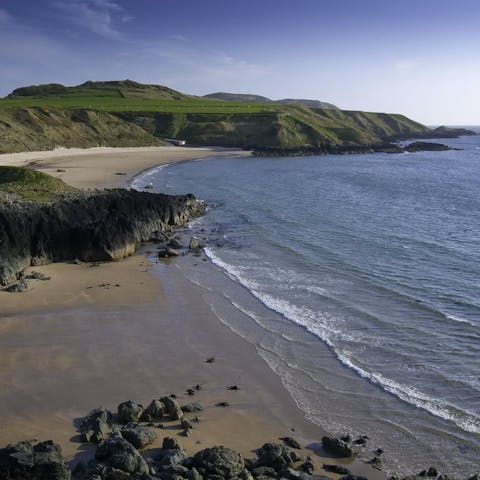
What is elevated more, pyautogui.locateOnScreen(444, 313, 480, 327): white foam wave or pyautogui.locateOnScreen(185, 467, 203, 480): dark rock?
pyautogui.locateOnScreen(444, 313, 480, 327): white foam wave

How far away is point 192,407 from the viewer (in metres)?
14.9

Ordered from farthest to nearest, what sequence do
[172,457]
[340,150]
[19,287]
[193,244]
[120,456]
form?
[340,150] → [193,244] → [19,287] → [172,457] → [120,456]

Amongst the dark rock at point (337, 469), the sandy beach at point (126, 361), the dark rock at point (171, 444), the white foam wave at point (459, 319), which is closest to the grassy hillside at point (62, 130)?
the sandy beach at point (126, 361)

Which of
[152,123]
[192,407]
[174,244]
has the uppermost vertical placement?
[152,123]

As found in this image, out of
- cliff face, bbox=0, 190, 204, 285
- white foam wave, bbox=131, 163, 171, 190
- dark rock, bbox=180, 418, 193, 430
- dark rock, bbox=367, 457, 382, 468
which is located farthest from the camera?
white foam wave, bbox=131, 163, 171, 190

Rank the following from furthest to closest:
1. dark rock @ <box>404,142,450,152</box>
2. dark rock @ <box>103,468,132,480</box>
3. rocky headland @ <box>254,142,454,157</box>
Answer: dark rock @ <box>404,142,450,152</box>, rocky headland @ <box>254,142,454,157</box>, dark rock @ <box>103,468,132,480</box>

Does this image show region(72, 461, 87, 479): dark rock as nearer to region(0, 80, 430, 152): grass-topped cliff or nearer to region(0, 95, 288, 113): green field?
region(0, 80, 430, 152): grass-topped cliff

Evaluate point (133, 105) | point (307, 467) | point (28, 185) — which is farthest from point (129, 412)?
point (133, 105)

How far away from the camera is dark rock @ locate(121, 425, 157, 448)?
1279 centimetres

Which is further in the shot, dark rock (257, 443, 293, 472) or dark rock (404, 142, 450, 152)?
dark rock (404, 142, 450, 152)

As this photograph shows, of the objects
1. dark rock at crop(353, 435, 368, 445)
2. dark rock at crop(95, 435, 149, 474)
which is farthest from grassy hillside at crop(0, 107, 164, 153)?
dark rock at crop(353, 435, 368, 445)

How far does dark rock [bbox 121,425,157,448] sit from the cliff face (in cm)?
1436

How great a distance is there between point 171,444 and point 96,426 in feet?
6.34

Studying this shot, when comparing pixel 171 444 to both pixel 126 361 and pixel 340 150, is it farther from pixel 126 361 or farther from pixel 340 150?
pixel 340 150
